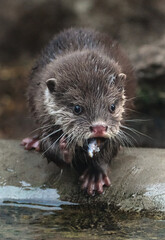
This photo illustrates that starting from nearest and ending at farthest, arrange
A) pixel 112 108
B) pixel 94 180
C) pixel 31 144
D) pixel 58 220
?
1. pixel 58 220
2. pixel 112 108
3. pixel 94 180
4. pixel 31 144

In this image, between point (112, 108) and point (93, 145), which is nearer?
point (93, 145)

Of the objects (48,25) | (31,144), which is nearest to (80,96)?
(31,144)

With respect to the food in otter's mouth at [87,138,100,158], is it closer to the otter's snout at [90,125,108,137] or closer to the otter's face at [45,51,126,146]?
the otter's face at [45,51,126,146]

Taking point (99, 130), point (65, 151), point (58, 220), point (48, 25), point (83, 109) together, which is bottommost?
point (58, 220)

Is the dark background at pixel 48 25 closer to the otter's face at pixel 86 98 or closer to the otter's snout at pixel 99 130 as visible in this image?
the otter's face at pixel 86 98

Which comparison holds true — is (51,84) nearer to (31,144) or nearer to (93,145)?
(93,145)

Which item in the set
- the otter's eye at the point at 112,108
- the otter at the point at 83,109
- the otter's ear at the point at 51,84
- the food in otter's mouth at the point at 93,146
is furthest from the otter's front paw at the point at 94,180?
the otter's ear at the point at 51,84

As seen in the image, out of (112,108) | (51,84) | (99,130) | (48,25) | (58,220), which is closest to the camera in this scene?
(99,130)

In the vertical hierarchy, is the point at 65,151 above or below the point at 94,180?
above
